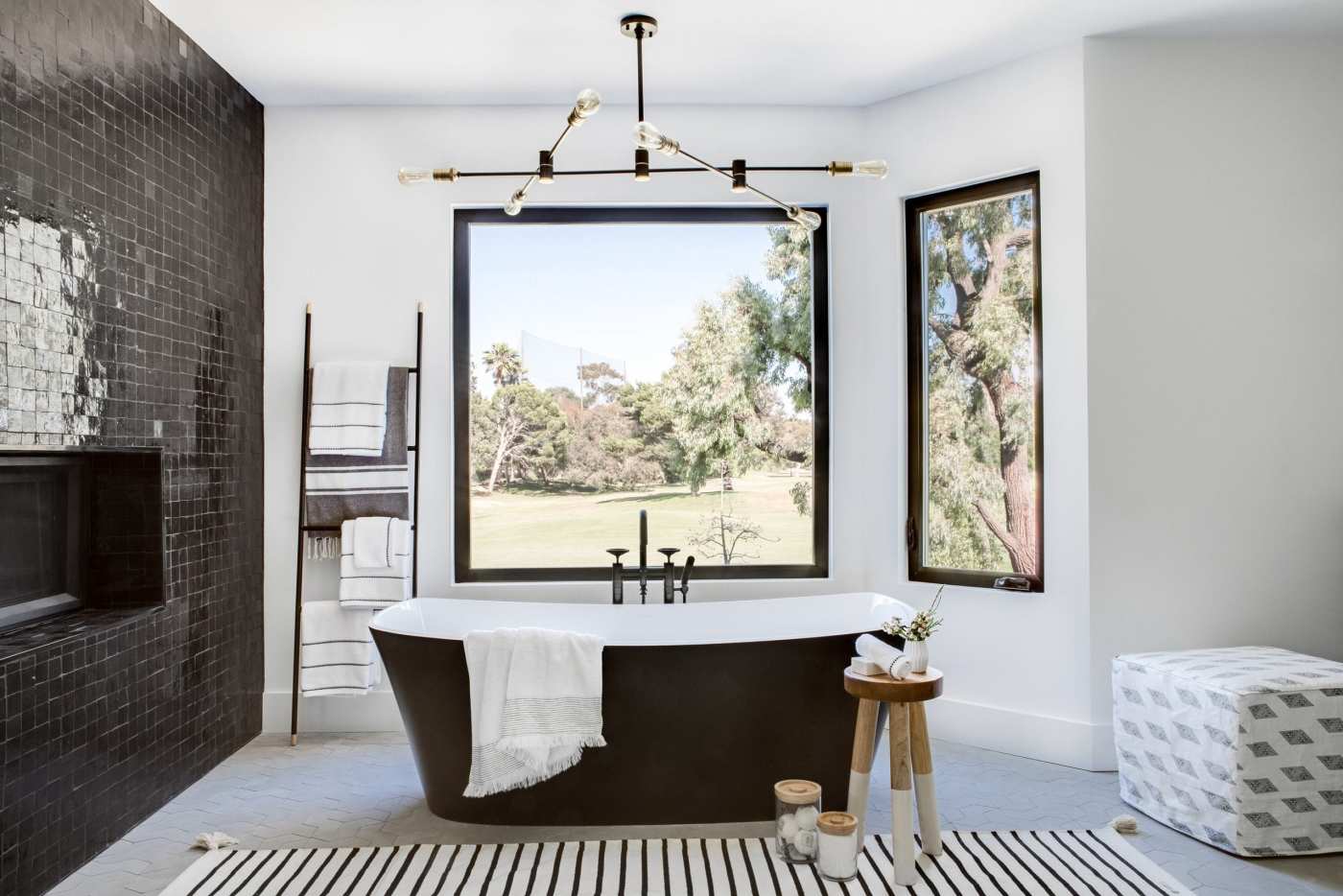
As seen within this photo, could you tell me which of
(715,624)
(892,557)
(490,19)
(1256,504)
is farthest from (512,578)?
(1256,504)

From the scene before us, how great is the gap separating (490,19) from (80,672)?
8.20 ft

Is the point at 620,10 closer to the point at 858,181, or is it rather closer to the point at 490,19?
the point at 490,19

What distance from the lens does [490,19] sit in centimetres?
334

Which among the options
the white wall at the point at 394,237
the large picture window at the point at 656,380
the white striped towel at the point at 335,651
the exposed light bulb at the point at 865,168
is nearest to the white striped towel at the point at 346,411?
the white wall at the point at 394,237

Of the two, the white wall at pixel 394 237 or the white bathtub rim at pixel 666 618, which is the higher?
the white wall at pixel 394 237

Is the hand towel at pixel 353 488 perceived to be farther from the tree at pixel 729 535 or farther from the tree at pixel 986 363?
the tree at pixel 986 363

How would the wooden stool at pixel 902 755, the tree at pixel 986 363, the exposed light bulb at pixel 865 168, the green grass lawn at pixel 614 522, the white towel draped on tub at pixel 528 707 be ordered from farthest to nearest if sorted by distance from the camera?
1. the green grass lawn at pixel 614 522
2. the tree at pixel 986 363
3. the exposed light bulb at pixel 865 168
4. the white towel draped on tub at pixel 528 707
5. the wooden stool at pixel 902 755

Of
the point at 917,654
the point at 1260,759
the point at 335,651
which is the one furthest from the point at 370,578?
the point at 1260,759

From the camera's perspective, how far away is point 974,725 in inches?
153

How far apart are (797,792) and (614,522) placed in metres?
1.83

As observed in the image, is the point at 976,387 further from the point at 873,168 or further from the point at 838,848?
the point at 838,848

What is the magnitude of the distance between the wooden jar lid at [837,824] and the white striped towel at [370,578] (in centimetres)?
205

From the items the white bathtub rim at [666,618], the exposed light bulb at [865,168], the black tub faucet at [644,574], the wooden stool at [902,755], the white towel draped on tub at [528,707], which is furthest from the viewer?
the black tub faucet at [644,574]

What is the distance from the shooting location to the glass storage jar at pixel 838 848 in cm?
261
